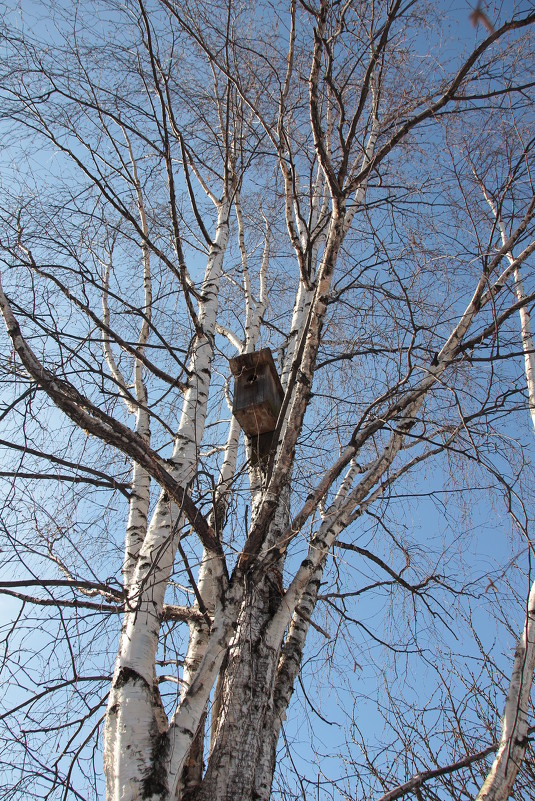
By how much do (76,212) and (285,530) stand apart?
231cm

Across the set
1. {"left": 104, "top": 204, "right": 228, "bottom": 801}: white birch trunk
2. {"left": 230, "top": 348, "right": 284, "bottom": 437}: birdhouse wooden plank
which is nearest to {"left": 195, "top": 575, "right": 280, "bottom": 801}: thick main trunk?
{"left": 104, "top": 204, "right": 228, "bottom": 801}: white birch trunk

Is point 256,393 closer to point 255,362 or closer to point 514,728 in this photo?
point 255,362

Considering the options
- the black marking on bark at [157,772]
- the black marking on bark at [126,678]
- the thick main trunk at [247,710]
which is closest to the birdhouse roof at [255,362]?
the thick main trunk at [247,710]

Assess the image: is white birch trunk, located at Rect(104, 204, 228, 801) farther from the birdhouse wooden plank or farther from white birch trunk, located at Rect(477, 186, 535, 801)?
white birch trunk, located at Rect(477, 186, 535, 801)

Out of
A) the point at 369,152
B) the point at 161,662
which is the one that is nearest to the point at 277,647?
the point at 161,662

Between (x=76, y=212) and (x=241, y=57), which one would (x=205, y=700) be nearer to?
(x=76, y=212)

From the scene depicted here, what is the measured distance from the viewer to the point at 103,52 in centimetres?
393

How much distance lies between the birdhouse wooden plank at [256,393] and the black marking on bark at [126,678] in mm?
1368

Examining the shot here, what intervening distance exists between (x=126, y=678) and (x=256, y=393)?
62.0 inches

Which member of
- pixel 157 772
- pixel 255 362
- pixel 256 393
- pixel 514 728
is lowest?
pixel 157 772

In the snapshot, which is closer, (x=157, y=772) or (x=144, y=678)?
(x=157, y=772)

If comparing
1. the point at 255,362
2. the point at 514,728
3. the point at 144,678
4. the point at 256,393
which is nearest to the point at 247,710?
the point at 144,678

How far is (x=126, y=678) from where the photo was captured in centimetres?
208

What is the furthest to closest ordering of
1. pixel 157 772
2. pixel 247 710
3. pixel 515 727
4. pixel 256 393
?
pixel 256 393 → pixel 247 710 → pixel 515 727 → pixel 157 772
